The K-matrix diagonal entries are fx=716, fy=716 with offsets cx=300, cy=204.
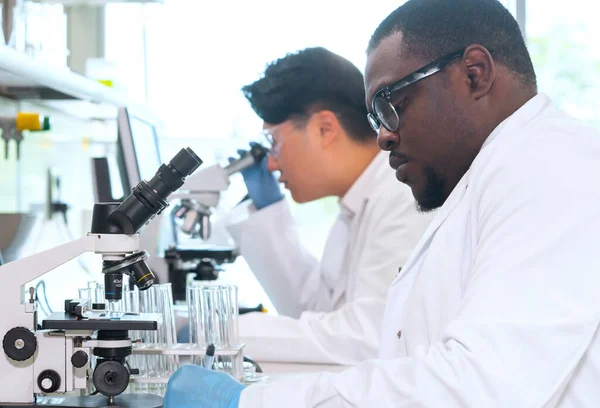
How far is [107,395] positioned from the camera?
1242 mm

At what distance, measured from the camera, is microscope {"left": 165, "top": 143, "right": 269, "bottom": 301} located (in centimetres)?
256

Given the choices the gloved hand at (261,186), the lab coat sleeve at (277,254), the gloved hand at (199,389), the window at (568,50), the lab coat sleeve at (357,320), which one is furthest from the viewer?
the window at (568,50)

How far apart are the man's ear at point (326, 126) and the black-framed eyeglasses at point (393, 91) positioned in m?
1.04

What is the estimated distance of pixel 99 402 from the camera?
127cm

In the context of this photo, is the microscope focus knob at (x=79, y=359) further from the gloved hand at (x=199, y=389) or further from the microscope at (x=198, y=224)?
the microscope at (x=198, y=224)

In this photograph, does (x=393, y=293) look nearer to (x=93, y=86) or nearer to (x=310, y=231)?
(x=93, y=86)

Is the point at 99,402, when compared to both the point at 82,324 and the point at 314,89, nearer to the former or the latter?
the point at 82,324

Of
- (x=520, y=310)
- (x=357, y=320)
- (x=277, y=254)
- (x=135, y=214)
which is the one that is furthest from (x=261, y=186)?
(x=520, y=310)

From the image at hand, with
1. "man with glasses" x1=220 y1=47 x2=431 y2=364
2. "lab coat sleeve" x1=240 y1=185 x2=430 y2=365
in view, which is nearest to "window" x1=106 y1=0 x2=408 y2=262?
"man with glasses" x1=220 y1=47 x2=431 y2=364

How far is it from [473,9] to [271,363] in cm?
113

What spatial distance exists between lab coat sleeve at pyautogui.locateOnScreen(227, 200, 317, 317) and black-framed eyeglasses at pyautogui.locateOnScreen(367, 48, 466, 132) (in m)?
1.44

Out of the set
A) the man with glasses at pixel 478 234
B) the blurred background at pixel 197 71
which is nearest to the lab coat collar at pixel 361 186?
the blurred background at pixel 197 71

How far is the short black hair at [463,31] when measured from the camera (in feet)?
4.21

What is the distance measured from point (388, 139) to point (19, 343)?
75 centimetres
